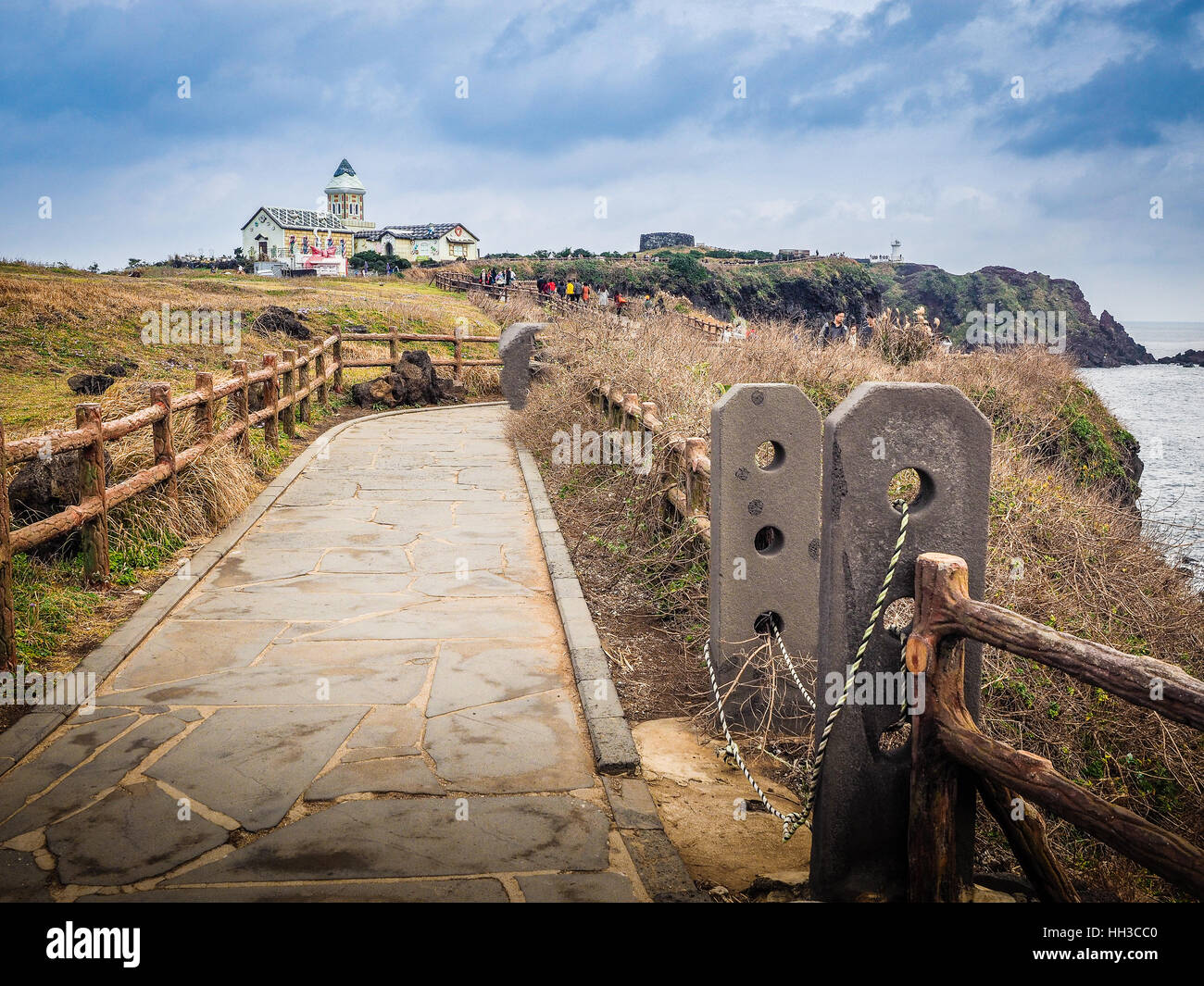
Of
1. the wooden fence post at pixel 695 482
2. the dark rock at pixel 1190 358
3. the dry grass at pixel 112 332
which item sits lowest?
the wooden fence post at pixel 695 482

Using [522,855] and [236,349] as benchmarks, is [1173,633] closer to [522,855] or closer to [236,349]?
[522,855]

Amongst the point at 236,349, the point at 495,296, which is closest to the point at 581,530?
the point at 236,349

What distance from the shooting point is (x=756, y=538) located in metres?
4.74

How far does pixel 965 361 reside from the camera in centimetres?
1536

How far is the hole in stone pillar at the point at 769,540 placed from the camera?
179 inches

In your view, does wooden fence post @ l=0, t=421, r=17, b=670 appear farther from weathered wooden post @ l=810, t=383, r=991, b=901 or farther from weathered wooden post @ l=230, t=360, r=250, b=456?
weathered wooden post @ l=230, t=360, r=250, b=456

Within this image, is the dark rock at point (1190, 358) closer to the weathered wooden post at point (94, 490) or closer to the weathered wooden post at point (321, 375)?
the weathered wooden post at point (321, 375)

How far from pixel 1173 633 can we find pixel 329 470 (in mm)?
8539

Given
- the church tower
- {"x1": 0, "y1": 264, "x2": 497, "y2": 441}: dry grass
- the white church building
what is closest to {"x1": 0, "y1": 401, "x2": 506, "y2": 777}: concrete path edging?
{"x1": 0, "y1": 264, "x2": 497, "y2": 441}: dry grass

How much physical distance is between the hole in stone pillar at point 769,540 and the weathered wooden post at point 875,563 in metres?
1.54

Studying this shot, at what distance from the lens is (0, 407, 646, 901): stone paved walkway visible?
3072 millimetres

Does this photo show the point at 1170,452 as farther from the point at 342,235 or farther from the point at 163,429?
the point at 342,235

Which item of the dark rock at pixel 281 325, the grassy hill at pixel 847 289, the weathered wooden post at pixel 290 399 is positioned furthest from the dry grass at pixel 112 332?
the grassy hill at pixel 847 289

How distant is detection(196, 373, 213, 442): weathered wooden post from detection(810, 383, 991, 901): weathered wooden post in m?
7.05
